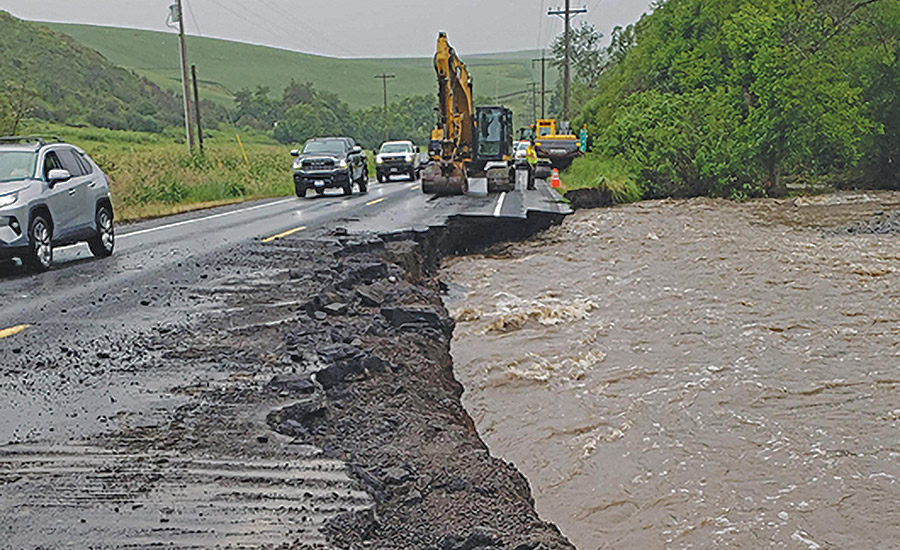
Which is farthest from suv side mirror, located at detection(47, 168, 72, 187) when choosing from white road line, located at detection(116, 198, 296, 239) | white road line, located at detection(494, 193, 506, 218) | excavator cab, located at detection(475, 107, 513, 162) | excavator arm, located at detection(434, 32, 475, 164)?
excavator cab, located at detection(475, 107, 513, 162)

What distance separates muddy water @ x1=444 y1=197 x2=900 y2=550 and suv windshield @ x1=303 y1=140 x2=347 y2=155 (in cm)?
1426

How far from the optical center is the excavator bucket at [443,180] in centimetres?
2700

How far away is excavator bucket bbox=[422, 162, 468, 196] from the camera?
88.6ft

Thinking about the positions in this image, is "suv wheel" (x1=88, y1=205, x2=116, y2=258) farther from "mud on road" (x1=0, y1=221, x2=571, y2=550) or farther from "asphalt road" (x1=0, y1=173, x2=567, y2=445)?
"mud on road" (x1=0, y1=221, x2=571, y2=550)

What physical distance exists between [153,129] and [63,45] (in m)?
23.7

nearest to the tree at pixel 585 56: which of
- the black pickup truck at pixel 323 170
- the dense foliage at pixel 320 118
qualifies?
the dense foliage at pixel 320 118

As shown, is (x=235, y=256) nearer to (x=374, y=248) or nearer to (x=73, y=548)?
(x=374, y=248)

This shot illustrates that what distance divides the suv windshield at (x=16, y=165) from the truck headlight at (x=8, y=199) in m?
0.65

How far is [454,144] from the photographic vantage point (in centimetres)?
2702

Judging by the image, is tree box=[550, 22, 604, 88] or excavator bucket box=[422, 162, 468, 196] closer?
excavator bucket box=[422, 162, 468, 196]

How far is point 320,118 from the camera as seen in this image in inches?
4338

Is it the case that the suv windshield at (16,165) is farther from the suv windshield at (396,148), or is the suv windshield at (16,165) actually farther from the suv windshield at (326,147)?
the suv windshield at (396,148)

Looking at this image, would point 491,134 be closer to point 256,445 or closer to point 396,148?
point 396,148

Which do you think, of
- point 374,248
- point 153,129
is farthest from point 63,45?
point 374,248
